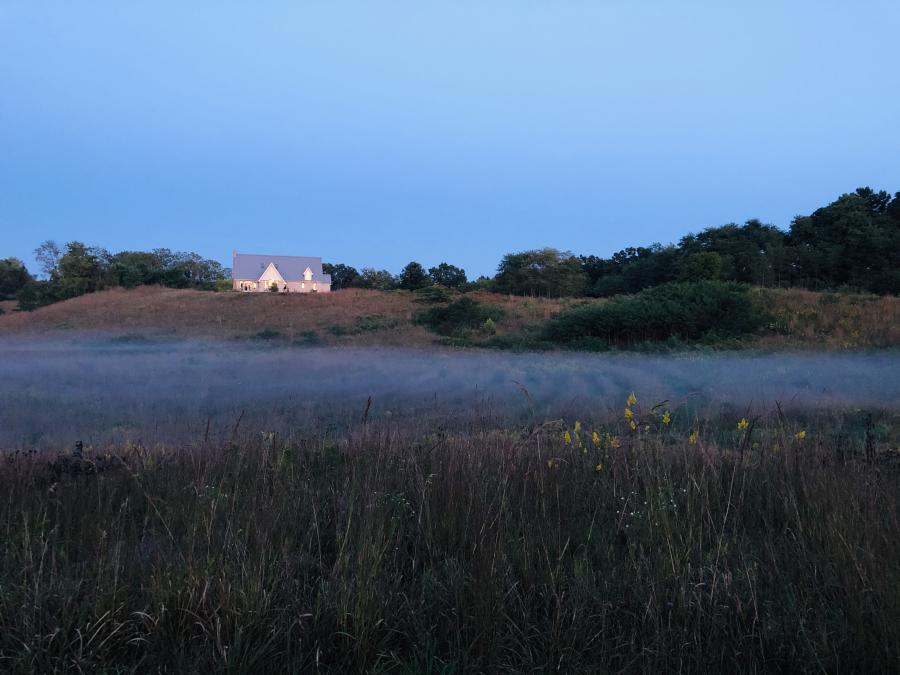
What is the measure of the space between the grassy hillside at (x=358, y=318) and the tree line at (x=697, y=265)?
7.23m

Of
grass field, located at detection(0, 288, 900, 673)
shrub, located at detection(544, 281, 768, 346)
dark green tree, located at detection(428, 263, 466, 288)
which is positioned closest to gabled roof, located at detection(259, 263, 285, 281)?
dark green tree, located at detection(428, 263, 466, 288)

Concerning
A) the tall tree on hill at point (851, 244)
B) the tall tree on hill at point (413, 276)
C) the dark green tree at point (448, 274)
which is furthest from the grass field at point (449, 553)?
the dark green tree at point (448, 274)

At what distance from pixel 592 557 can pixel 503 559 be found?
64cm

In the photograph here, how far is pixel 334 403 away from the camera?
10.1m

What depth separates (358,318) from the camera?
1085 inches

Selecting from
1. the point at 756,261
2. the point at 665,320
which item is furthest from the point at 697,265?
the point at 665,320

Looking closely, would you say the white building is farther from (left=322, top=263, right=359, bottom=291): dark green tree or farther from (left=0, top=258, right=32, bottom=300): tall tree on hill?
(left=0, top=258, right=32, bottom=300): tall tree on hill

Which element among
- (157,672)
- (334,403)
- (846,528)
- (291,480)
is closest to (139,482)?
(291,480)

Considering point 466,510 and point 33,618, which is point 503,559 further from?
point 33,618

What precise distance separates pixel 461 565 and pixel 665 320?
19416 mm

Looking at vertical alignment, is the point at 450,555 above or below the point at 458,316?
below

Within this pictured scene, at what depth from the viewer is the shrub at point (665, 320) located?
21266 millimetres

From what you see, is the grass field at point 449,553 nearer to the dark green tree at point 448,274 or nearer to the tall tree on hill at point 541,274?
the tall tree on hill at point 541,274

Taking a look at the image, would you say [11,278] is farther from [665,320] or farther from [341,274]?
[665,320]
